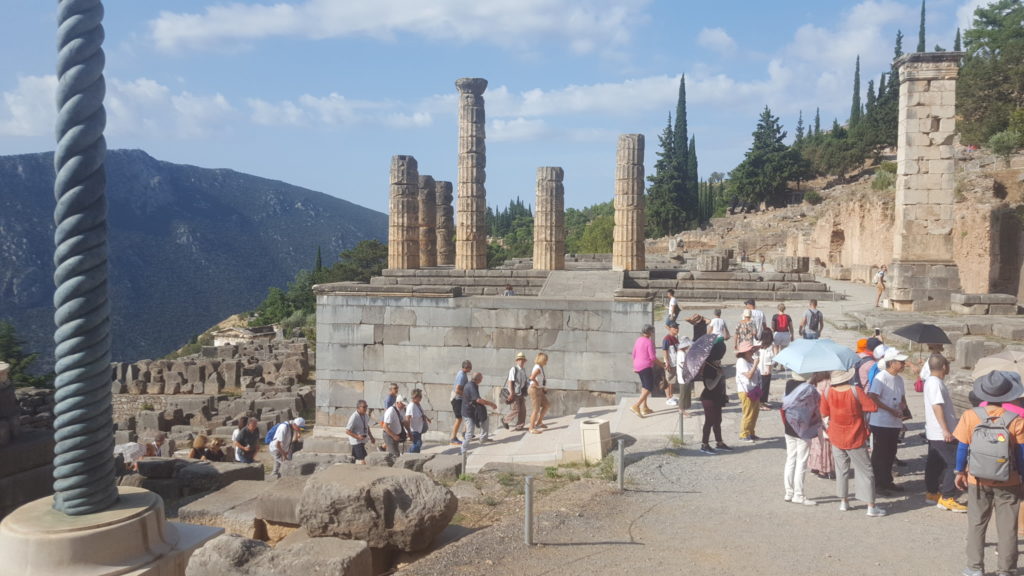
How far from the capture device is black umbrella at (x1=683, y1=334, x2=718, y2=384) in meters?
9.22

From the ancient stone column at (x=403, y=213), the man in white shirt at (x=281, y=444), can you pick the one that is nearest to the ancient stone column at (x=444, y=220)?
the ancient stone column at (x=403, y=213)

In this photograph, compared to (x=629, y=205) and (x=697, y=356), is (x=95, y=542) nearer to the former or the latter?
(x=697, y=356)

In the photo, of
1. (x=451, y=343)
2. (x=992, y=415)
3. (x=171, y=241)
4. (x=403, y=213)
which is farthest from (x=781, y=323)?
(x=171, y=241)

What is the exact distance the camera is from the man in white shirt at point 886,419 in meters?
7.43

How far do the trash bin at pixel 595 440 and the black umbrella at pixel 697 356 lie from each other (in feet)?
3.97

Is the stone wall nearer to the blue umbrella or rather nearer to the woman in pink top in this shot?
the woman in pink top

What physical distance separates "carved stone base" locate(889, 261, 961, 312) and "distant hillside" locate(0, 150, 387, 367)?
255 feet

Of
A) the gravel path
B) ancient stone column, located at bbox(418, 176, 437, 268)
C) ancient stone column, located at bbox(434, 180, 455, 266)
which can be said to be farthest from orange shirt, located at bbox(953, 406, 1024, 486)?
ancient stone column, located at bbox(434, 180, 455, 266)

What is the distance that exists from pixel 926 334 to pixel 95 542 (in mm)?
9900

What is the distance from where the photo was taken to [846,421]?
6875mm

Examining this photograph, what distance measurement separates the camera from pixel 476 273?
24812 mm

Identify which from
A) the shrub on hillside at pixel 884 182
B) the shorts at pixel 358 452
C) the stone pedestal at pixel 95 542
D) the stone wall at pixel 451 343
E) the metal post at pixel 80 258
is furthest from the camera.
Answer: the shrub on hillside at pixel 884 182

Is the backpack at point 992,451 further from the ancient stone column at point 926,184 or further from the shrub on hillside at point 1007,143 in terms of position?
the shrub on hillside at point 1007,143

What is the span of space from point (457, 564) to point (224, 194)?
5503 inches
